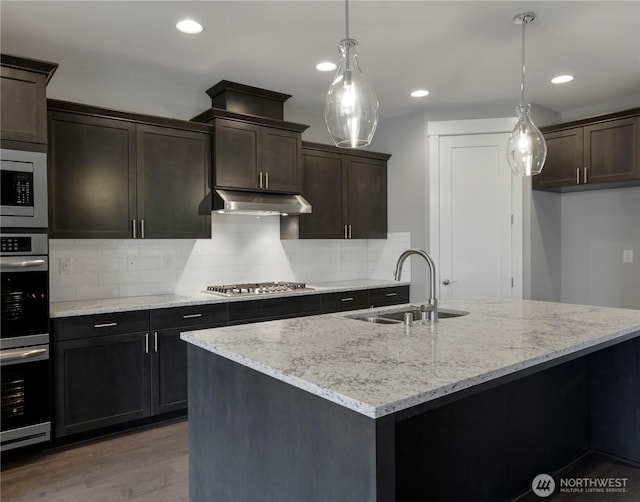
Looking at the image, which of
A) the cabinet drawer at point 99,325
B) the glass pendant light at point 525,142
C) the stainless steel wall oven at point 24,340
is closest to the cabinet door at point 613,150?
the glass pendant light at point 525,142

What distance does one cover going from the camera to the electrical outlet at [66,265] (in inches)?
137

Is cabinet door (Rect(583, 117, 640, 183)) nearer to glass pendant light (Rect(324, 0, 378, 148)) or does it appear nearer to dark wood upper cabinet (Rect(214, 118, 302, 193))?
dark wood upper cabinet (Rect(214, 118, 302, 193))

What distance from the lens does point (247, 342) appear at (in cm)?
189

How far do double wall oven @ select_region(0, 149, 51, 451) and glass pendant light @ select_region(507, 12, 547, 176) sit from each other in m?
2.85

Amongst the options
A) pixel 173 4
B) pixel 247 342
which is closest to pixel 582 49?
pixel 173 4

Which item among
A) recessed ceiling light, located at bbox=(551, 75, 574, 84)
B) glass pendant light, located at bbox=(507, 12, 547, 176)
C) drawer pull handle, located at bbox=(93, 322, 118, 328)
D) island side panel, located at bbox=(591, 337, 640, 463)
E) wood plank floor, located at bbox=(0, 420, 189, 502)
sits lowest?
wood plank floor, located at bbox=(0, 420, 189, 502)

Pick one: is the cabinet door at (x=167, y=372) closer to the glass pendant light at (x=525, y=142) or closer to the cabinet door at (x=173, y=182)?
the cabinet door at (x=173, y=182)

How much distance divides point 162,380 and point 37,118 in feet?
6.17

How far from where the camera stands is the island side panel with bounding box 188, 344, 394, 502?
1.22 metres

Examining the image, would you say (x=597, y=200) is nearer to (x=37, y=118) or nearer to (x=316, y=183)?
(x=316, y=183)

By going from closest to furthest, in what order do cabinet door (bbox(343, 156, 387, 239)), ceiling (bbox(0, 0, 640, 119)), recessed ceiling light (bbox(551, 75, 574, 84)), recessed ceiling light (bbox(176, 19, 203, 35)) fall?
ceiling (bbox(0, 0, 640, 119)) < recessed ceiling light (bbox(176, 19, 203, 35)) < recessed ceiling light (bbox(551, 75, 574, 84)) < cabinet door (bbox(343, 156, 387, 239))

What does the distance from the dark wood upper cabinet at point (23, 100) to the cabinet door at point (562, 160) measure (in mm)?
4217

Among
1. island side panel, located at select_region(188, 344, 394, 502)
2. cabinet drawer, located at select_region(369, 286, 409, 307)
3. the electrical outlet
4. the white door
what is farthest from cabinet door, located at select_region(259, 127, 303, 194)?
island side panel, located at select_region(188, 344, 394, 502)

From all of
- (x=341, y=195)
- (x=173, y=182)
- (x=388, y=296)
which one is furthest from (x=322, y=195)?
(x=173, y=182)
